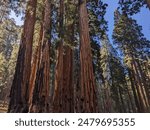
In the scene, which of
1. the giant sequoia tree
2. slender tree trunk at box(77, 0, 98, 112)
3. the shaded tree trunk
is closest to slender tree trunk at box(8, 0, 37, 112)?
the giant sequoia tree

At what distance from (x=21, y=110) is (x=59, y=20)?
6.46 metres

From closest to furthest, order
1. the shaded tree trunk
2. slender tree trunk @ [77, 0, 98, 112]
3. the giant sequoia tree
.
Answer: slender tree trunk @ [77, 0, 98, 112] → the giant sequoia tree → the shaded tree trunk

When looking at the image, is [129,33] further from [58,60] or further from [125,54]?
[58,60]

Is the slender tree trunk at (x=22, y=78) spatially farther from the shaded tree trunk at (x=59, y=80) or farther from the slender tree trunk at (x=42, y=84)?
the shaded tree trunk at (x=59, y=80)

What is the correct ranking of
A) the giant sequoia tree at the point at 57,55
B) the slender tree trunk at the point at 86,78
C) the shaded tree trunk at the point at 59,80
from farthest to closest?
1. the shaded tree trunk at the point at 59,80
2. the giant sequoia tree at the point at 57,55
3. the slender tree trunk at the point at 86,78

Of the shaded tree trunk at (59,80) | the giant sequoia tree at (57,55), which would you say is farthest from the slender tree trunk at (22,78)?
the shaded tree trunk at (59,80)

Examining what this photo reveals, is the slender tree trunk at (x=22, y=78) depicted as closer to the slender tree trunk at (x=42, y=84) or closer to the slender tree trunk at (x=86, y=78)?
the slender tree trunk at (x=42, y=84)

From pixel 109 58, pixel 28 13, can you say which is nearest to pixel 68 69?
pixel 28 13

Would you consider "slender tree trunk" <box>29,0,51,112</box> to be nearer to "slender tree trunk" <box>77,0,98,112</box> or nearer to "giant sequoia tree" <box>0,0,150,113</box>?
"giant sequoia tree" <box>0,0,150,113</box>

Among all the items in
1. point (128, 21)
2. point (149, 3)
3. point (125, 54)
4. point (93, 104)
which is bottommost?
point (93, 104)

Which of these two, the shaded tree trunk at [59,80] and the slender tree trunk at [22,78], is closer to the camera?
the slender tree trunk at [22,78]

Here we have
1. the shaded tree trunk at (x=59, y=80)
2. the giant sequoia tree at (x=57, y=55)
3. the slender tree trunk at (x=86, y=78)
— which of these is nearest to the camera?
the slender tree trunk at (x=86, y=78)

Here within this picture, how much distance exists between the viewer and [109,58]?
34.7 metres

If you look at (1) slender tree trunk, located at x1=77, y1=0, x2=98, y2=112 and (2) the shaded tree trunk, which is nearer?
(1) slender tree trunk, located at x1=77, y1=0, x2=98, y2=112
